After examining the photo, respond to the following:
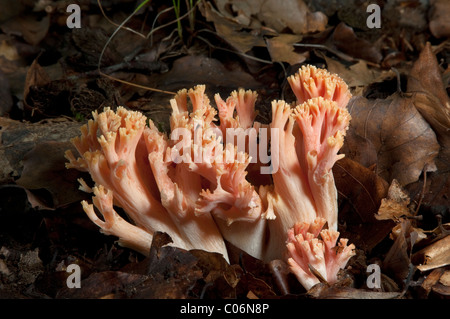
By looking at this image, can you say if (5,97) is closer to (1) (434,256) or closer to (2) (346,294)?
(2) (346,294)

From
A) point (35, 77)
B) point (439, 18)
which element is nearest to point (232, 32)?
point (35, 77)

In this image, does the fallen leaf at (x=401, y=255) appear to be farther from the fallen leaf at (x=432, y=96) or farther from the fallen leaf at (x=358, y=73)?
the fallen leaf at (x=358, y=73)

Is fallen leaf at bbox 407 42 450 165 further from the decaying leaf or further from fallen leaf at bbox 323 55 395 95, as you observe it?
the decaying leaf

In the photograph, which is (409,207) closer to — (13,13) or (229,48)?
(229,48)

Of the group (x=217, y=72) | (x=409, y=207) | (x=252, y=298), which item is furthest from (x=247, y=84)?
(x=252, y=298)

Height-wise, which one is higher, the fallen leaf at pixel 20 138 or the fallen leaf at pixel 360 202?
the fallen leaf at pixel 20 138

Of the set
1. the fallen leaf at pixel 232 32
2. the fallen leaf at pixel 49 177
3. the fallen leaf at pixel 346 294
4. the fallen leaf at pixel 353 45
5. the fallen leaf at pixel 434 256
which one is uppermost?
the fallen leaf at pixel 232 32

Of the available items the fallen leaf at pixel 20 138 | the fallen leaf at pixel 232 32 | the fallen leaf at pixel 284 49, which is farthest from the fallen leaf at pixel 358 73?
the fallen leaf at pixel 20 138
